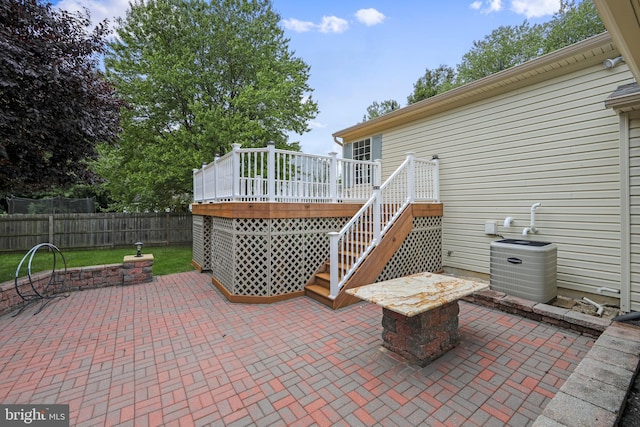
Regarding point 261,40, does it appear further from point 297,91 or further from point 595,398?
point 595,398

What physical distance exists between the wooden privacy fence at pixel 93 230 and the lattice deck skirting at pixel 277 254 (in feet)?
24.4

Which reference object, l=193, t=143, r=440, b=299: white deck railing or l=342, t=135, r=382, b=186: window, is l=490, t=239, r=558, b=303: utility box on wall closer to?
l=193, t=143, r=440, b=299: white deck railing

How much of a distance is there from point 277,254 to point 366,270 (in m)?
1.58

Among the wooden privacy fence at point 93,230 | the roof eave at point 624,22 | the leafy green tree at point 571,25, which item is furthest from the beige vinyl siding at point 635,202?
the leafy green tree at point 571,25

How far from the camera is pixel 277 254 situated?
4.79 m

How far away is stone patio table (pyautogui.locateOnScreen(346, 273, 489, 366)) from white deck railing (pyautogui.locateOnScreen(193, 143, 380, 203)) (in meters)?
2.50

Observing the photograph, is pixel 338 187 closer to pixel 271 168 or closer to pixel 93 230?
pixel 271 168

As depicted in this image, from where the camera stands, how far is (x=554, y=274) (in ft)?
13.9

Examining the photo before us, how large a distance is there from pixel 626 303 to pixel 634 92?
9.22 feet

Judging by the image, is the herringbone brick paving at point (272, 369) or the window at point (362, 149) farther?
the window at point (362, 149)

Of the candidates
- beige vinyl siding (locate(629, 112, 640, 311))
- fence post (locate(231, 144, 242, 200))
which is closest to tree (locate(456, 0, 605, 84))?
beige vinyl siding (locate(629, 112, 640, 311))

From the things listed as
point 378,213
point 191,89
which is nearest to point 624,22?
point 378,213

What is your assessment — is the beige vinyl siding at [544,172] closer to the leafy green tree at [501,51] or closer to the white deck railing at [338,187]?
the white deck railing at [338,187]

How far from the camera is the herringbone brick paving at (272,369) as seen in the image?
2.16m
